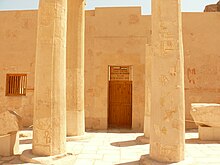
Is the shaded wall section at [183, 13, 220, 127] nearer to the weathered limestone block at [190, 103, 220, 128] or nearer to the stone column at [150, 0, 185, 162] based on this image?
the weathered limestone block at [190, 103, 220, 128]

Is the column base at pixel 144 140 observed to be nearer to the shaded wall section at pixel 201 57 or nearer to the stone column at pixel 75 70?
the stone column at pixel 75 70

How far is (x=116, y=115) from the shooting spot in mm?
11859

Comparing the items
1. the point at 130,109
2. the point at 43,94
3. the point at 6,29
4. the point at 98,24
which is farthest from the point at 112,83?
the point at 43,94

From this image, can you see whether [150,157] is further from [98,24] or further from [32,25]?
[32,25]

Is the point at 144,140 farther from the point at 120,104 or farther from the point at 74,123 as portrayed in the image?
the point at 120,104

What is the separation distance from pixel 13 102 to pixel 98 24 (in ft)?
18.6

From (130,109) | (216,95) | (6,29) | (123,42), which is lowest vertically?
(130,109)

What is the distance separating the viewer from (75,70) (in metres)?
8.23

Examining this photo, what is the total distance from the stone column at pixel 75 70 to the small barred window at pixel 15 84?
4304mm

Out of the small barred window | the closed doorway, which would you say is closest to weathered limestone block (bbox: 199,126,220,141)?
the closed doorway

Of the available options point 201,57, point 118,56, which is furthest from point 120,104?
point 201,57

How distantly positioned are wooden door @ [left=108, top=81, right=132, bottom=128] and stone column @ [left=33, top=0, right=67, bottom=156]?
21.6 ft

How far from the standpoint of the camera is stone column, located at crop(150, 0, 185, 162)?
4734 millimetres

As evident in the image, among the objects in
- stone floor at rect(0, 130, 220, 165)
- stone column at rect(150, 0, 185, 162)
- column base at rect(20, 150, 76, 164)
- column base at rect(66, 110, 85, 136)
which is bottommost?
stone floor at rect(0, 130, 220, 165)
